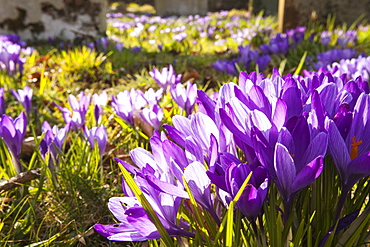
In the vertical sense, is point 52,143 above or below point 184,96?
below

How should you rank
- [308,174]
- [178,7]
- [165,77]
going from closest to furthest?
1. [308,174]
2. [165,77]
3. [178,7]

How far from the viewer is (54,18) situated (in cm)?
600

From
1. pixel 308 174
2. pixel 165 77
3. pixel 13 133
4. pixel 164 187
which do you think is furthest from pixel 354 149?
pixel 165 77

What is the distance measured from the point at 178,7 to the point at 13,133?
17.8 m

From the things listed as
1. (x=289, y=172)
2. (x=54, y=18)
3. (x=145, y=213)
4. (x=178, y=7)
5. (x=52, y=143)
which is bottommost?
(x=52, y=143)

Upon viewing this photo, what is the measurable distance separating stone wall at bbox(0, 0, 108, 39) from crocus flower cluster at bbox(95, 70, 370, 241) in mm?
5421

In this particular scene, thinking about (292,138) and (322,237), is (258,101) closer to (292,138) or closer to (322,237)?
(292,138)

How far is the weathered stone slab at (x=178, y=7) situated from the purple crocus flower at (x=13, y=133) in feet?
57.9

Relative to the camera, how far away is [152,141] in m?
0.89

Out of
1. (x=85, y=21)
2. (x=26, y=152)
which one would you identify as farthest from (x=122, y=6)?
(x=26, y=152)

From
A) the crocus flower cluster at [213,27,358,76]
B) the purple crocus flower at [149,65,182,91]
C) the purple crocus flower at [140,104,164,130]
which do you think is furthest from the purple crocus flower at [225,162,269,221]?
Answer: the crocus flower cluster at [213,27,358,76]

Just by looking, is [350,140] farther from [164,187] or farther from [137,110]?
[137,110]

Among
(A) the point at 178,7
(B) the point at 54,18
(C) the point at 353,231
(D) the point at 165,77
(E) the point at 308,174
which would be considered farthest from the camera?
(A) the point at 178,7

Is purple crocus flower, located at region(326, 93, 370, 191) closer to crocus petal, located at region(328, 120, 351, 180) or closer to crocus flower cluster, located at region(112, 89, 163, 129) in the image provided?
crocus petal, located at region(328, 120, 351, 180)
